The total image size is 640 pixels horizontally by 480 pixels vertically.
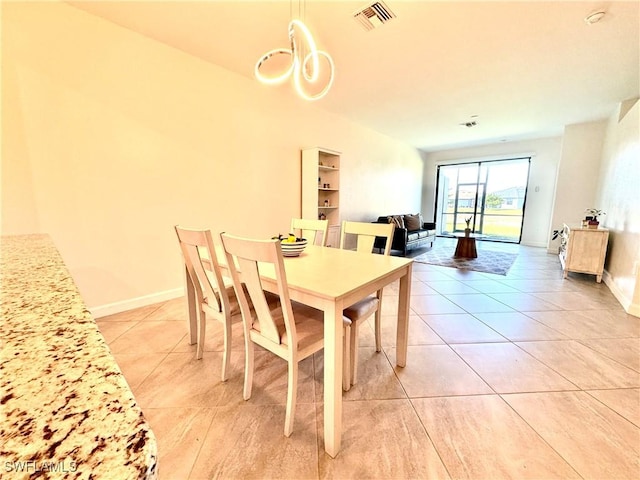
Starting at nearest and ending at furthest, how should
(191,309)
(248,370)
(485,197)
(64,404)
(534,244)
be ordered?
1. (64,404)
2. (248,370)
3. (191,309)
4. (534,244)
5. (485,197)

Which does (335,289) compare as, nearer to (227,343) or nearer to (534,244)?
(227,343)

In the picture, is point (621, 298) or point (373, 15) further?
point (621, 298)

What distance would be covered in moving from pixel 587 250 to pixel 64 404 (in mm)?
5258

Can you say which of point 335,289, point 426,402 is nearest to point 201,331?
point 335,289

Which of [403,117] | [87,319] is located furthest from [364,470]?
[403,117]

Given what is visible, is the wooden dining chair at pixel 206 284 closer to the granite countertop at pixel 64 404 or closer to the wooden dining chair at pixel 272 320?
the wooden dining chair at pixel 272 320

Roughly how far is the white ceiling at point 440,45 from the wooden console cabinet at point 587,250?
1938 mm

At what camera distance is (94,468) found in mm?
231

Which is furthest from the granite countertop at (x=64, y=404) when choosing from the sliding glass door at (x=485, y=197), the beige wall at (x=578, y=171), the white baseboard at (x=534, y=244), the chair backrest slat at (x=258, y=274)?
the white baseboard at (x=534, y=244)

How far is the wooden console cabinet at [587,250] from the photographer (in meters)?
3.56

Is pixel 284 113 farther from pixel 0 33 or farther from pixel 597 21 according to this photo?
pixel 597 21

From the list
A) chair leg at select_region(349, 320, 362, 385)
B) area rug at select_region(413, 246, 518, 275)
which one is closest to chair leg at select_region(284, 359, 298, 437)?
chair leg at select_region(349, 320, 362, 385)

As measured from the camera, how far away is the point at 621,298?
2850 millimetres

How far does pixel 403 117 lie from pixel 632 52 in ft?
8.87
